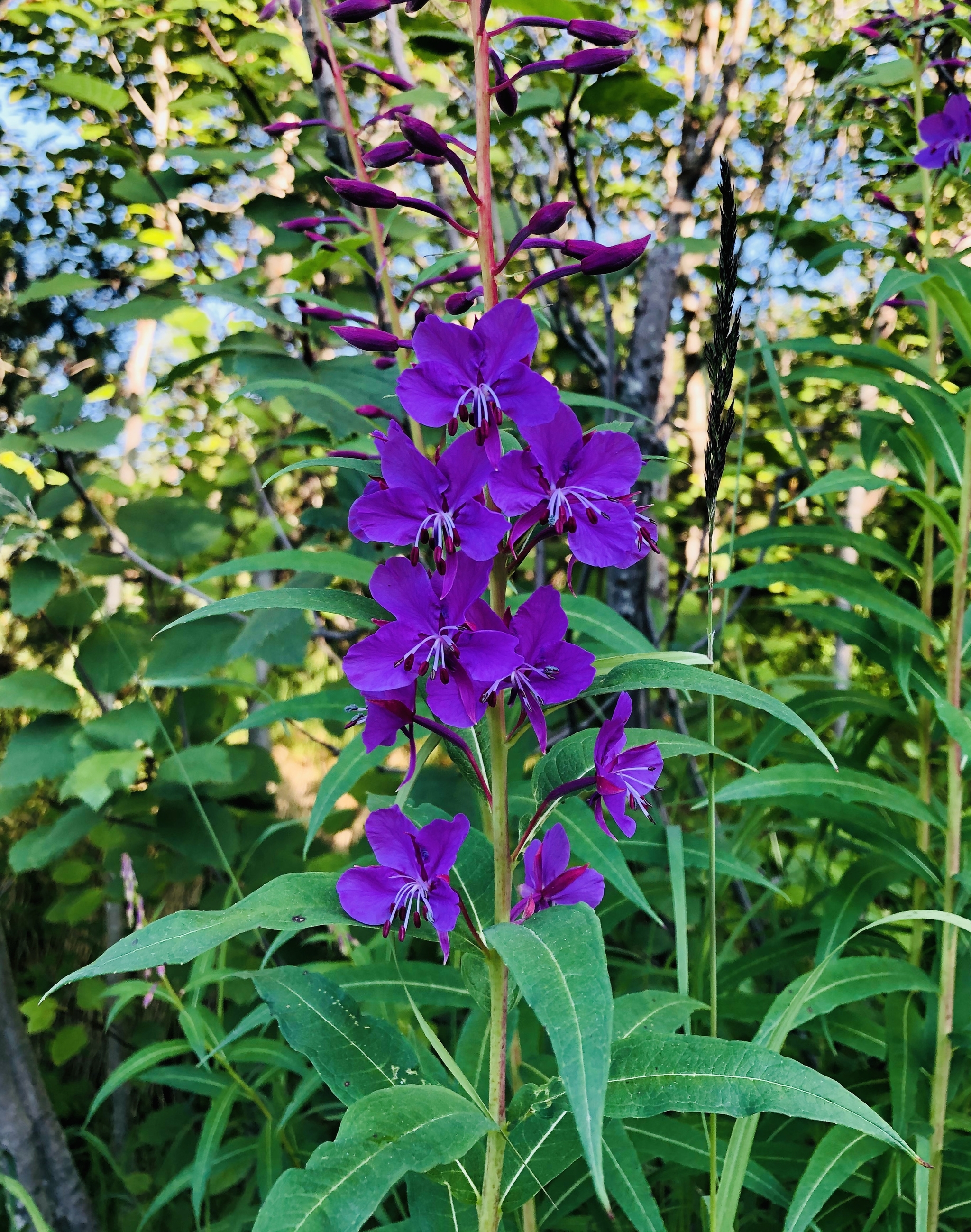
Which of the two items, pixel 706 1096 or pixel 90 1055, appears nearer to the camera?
pixel 706 1096

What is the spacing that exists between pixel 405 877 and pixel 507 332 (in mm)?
566

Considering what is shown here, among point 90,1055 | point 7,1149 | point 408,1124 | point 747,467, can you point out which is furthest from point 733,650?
point 408,1124

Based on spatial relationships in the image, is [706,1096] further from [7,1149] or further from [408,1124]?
[7,1149]

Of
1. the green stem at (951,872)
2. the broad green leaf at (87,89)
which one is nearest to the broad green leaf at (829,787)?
the green stem at (951,872)

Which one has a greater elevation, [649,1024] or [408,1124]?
[408,1124]

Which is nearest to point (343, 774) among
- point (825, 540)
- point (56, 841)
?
point (825, 540)

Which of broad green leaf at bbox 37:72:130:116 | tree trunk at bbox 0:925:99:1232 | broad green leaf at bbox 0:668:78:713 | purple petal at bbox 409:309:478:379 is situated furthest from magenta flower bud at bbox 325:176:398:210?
tree trunk at bbox 0:925:99:1232

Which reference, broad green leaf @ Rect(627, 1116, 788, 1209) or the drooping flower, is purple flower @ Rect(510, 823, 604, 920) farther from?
broad green leaf @ Rect(627, 1116, 788, 1209)

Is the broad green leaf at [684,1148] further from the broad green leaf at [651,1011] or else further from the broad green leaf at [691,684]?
the broad green leaf at [691,684]

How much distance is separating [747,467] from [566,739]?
3.23 m

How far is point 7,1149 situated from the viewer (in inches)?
79.5

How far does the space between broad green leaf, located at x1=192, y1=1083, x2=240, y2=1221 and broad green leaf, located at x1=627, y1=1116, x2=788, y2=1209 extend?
732 mm

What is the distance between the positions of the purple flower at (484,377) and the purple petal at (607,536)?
11cm

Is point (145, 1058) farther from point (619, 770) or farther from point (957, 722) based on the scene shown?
point (957, 722)
